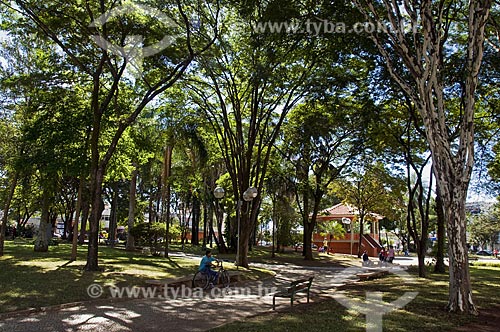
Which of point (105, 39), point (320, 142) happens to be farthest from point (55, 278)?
point (320, 142)

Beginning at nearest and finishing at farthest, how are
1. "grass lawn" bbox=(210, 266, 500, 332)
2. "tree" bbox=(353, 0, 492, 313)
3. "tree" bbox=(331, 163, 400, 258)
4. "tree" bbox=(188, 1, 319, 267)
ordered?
"grass lawn" bbox=(210, 266, 500, 332) < "tree" bbox=(353, 0, 492, 313) < "tree" bbox=(188, 1, 319, 267) < "tree" bbox=(331, 163, 400, 258)

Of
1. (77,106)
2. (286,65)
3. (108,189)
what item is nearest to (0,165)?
(108,189)

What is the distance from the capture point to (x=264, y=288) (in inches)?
587

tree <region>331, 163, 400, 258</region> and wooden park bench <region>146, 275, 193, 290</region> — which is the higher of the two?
tree <region>331, 163, 400, 258</region>

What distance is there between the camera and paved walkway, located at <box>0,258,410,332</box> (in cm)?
807

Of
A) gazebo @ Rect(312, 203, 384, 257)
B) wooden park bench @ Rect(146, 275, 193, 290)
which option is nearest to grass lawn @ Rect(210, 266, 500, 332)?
wooden park bench @ Rect(146, 275, 193, 290)

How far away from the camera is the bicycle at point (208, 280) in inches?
540

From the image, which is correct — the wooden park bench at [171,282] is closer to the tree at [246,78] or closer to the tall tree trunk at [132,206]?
the tree at [246,78]

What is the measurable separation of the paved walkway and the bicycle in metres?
0.68

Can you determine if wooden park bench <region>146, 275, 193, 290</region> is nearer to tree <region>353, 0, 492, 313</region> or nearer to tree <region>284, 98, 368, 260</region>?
tree <region>353, 0, 492, 313</region>

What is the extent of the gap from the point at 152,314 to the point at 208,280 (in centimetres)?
439

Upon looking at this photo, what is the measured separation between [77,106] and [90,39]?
11.5 feet

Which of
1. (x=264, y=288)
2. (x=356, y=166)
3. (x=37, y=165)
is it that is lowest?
(x=264, y=288)

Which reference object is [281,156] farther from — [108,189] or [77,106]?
[108,189]
